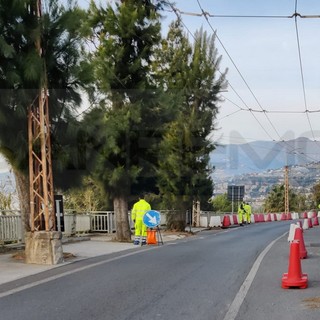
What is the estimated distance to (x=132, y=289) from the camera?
28.8 ft

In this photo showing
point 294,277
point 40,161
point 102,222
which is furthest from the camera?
point 102,222

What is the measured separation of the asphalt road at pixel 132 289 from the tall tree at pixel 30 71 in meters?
3.13

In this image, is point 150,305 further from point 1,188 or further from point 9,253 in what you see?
point 1,188

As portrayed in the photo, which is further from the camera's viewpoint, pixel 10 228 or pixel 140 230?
pixel 140 230

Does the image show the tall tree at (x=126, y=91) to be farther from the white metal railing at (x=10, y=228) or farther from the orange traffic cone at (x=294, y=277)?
the orange traffic cone at (x=294, y=277)

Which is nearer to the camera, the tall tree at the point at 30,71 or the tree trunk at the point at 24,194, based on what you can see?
the tall tree at the point at 30,71

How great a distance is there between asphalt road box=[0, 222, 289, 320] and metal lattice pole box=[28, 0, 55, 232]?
1.35 m

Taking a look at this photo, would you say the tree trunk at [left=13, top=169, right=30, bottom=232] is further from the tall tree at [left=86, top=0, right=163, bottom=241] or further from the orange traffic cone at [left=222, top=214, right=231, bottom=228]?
the orange traffic cone at [left=222, top=214, right=231, bottom=228]

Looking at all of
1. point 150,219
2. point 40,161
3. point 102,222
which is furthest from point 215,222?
point 40,161

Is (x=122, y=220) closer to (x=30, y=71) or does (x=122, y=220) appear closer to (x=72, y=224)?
(x=72, y=224)

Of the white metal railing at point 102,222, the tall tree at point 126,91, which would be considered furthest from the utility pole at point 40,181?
the white metal railing at point 102,222

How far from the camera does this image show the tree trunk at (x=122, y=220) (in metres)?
20.2

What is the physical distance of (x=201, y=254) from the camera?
14.3 meters

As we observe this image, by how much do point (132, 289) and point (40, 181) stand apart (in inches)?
194
